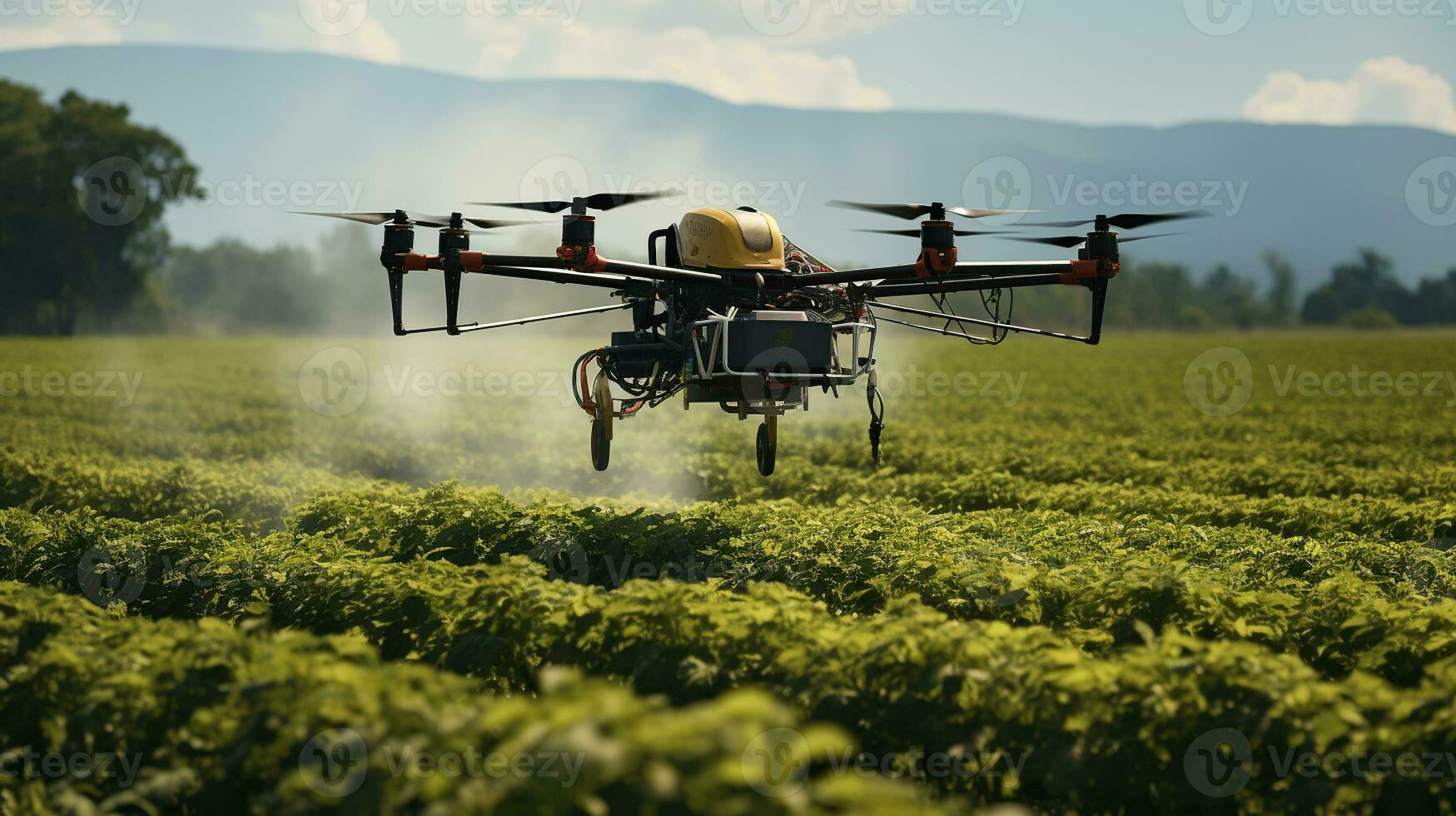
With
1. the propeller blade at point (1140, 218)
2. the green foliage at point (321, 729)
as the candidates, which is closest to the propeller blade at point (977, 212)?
the propeller blade at point (1140, 218)

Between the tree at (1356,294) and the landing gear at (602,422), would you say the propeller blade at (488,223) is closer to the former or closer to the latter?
the landing gear at (602,422)

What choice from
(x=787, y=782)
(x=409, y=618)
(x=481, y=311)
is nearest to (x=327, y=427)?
(x=409, y=618)

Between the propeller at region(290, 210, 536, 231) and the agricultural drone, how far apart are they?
0.02m

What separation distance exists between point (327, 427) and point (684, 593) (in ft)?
83.4

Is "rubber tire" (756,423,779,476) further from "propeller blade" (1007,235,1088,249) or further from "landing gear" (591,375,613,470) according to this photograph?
"propeller blade" (1007,235,1088,249)

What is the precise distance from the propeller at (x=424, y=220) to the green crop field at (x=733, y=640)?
3.20 metres

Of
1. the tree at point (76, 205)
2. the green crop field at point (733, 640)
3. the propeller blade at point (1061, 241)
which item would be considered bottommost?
the green crop field at point (733, 640)

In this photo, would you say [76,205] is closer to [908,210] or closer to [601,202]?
[601,202]

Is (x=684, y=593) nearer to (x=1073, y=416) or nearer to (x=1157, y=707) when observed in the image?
(x=1157, y=707)

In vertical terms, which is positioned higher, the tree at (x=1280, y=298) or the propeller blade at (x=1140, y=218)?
the tree at (x=1280, y=298)

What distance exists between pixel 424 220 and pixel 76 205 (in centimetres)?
8871

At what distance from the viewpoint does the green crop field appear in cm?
580

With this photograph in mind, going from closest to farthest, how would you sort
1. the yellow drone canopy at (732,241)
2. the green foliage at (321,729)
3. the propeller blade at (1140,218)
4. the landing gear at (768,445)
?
1. the green foliage at (321,729)
2. the propeller blade at (1140,218)
3. the yellow drone canopy at (732,241)
4. the landing gear at (768,445)

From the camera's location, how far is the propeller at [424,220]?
44.3ft
